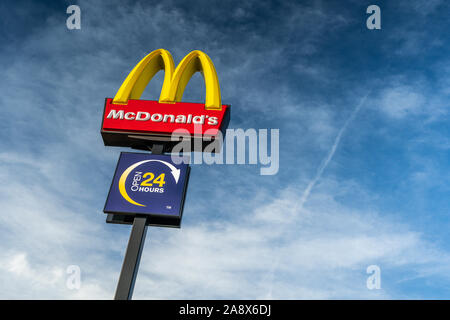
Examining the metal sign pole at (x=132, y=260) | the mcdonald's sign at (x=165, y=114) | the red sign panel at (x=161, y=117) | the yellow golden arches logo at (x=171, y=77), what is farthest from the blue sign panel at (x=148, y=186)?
the yellow golden arches logo at (x=171, y=77)

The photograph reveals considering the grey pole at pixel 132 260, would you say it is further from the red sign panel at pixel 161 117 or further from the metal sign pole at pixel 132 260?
the red sign panel at pixel 161 117

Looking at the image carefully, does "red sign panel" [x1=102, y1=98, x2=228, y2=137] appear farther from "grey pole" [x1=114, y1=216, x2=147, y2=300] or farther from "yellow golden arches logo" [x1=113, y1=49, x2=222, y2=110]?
"grey pole" [x1=114, y1=216, x2=147, y2=300]

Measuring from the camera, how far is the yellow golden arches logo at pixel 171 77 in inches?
467

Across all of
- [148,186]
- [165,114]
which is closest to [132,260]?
[148,186]

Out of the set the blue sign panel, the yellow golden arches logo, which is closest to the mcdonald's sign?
the yellow golden arches logo

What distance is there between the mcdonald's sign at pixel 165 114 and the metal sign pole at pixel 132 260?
9.65ft

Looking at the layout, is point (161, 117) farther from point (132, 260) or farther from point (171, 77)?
point (132, 260)

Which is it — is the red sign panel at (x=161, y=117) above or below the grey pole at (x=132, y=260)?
above
